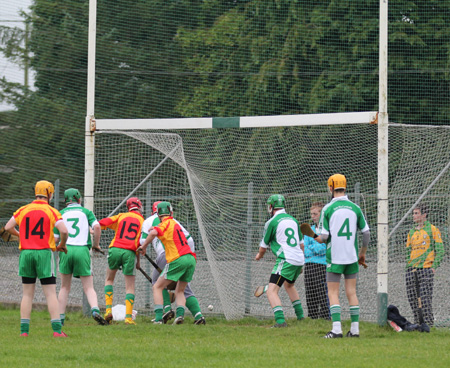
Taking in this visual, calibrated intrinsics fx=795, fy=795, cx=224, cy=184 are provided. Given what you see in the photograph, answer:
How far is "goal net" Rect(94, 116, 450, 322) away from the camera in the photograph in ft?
37.5

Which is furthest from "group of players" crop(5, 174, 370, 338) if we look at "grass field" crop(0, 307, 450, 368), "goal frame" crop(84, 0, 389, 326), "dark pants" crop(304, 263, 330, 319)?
"goal frame" crop(84, 0, 389, 326)

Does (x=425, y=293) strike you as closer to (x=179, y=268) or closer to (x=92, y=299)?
(x=179, y=268)

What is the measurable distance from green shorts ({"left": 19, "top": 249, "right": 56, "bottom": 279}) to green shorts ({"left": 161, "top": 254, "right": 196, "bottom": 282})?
→ 1850mm

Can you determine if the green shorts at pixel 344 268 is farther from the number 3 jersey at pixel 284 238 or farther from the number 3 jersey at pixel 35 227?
the number 3 jersey at pixel 35 227

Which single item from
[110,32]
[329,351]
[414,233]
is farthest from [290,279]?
[110,32]

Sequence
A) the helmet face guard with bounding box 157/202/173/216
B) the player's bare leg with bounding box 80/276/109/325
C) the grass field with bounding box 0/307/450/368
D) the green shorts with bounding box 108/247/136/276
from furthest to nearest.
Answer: the green shorts with bounding box 108/247/136/276, the helmet face guard with bounding box 157/202/173/216, the player's bare leg with bounding box 80/276/109/325, the grass field with bounding box 0/307/450/368

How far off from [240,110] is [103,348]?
16.0 metres

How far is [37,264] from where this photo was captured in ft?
29.7

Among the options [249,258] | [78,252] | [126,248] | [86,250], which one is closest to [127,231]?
[126,248]

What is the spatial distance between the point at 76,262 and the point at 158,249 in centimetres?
160

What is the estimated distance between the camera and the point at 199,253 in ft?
45.6

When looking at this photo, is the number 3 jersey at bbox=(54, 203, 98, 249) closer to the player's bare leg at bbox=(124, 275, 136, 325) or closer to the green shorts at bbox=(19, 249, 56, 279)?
the player's bare leg at bbox=(124, 275, 136, 325)

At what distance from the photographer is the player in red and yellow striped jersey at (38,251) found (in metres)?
9.05

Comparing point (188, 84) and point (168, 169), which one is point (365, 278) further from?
point (188, 84)
